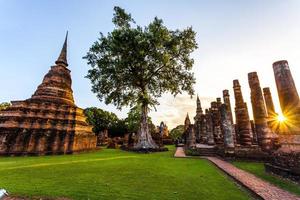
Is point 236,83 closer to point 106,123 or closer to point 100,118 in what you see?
point 106,123

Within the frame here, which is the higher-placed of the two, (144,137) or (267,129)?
(267,129)

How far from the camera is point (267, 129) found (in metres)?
13.0

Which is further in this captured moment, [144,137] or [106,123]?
[106,123]

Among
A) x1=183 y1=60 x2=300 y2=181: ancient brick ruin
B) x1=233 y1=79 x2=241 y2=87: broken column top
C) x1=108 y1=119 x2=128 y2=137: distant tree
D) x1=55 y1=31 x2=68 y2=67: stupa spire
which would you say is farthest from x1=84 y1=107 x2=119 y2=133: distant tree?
x1=233 y1=79 x2=241 y2=87: broken column top

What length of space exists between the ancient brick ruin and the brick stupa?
13.0 metres

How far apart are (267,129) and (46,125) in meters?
20.4

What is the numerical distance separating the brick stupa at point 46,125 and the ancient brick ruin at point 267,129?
511 inches

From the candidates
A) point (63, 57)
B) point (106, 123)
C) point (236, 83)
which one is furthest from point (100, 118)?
point (236, 83)

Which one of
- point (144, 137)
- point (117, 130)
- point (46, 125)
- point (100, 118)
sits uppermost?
point (100, 118)

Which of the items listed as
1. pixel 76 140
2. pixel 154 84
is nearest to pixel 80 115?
pixel 76 140

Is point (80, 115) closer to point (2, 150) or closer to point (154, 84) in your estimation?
point (2, 150)

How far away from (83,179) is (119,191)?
1.88m

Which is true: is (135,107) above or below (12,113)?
above

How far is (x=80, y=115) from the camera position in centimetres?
2133
